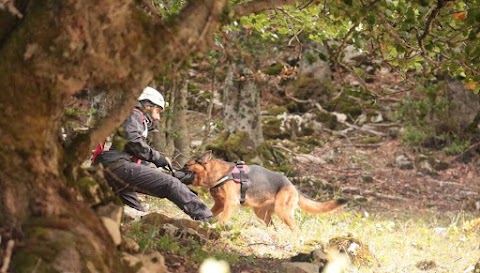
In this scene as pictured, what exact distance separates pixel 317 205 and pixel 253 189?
2.94 feet

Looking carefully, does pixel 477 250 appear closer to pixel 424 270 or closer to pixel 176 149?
pixel 424 270

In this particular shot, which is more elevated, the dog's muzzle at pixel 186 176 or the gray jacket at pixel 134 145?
the gray jacket at pixel 134 145

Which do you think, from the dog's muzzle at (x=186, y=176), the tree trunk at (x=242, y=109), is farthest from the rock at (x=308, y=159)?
the dog's muzzle at (x=186, y=176)

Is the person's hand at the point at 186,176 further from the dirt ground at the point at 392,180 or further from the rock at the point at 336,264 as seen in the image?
the dirt ground at the point at 392,180

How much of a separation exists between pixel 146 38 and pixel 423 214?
9650 millimetres

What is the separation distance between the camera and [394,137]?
19.1 meters

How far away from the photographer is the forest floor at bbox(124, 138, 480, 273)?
5875mm

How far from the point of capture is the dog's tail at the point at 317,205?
848cm

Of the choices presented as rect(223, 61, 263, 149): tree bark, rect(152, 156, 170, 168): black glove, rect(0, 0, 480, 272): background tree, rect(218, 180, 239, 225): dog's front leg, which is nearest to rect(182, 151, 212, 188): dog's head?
rect(218, 180, 239, 225): dog's front leg

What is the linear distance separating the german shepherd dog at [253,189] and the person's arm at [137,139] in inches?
39.2

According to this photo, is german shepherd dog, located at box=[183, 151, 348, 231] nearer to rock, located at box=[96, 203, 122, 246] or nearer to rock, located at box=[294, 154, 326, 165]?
rock, located at box=[96, 203, 122, 246]

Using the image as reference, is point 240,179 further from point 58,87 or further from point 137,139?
point 58,87

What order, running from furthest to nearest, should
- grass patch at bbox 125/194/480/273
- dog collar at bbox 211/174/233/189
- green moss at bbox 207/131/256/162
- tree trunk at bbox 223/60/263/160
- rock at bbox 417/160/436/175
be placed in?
rock at bbox 417/160/436/175 → tree trunk at bbox 223/60/263/160 → green moss at bbox 207/131/256/162 → dog collar at bbox 211/174/233/189 → grass patch at bbox 125/194/480/273

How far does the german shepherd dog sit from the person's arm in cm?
100
